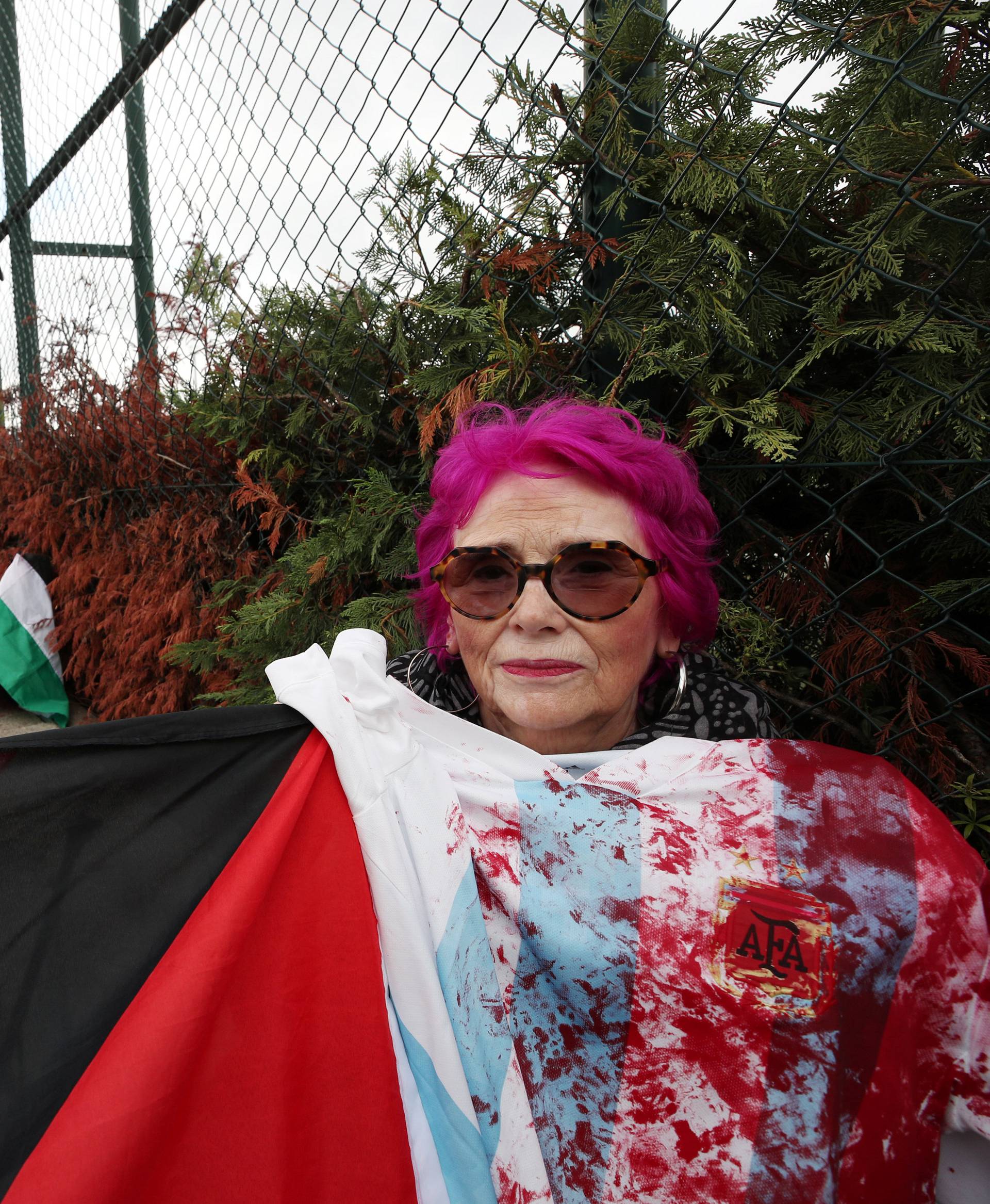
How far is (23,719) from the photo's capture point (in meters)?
4.76

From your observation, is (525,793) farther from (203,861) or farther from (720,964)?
(203,861)

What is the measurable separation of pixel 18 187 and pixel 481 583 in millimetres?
7294

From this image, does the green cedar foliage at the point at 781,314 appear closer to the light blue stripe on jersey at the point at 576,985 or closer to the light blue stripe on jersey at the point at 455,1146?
the light blue stripe on jersey at the point at 576,985

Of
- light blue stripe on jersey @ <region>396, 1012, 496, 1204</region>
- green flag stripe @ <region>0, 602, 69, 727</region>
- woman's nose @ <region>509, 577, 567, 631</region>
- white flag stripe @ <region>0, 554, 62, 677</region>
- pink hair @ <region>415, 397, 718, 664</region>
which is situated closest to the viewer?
light blue stripe on jersey @ <region>396, 1012, 496, 1204</region>

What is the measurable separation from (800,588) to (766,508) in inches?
9.8

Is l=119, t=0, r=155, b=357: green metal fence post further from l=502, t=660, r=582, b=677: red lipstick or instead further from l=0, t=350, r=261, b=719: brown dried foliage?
l=502, t=660, r=582, b=677: red lipstick

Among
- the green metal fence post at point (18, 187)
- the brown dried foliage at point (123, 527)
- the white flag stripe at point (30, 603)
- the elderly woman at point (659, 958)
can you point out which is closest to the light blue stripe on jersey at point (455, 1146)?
the elderly woman at point (659, 958)

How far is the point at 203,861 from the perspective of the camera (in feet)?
3.83

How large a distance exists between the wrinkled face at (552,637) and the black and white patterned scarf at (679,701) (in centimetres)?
12

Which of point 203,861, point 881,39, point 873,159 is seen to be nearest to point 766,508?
point 873,159

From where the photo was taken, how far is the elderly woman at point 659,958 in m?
1.21

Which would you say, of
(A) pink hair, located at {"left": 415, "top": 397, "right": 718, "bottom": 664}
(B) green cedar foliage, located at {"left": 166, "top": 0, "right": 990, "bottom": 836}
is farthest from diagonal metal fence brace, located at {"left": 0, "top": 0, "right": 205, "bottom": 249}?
(A) pink hair, located at {"left": 415, "top": 397, "right": 718, "bottom": 664}

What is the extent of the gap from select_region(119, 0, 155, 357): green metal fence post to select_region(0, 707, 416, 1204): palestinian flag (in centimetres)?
362

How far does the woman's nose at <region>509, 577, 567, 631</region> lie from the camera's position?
1552 mm
